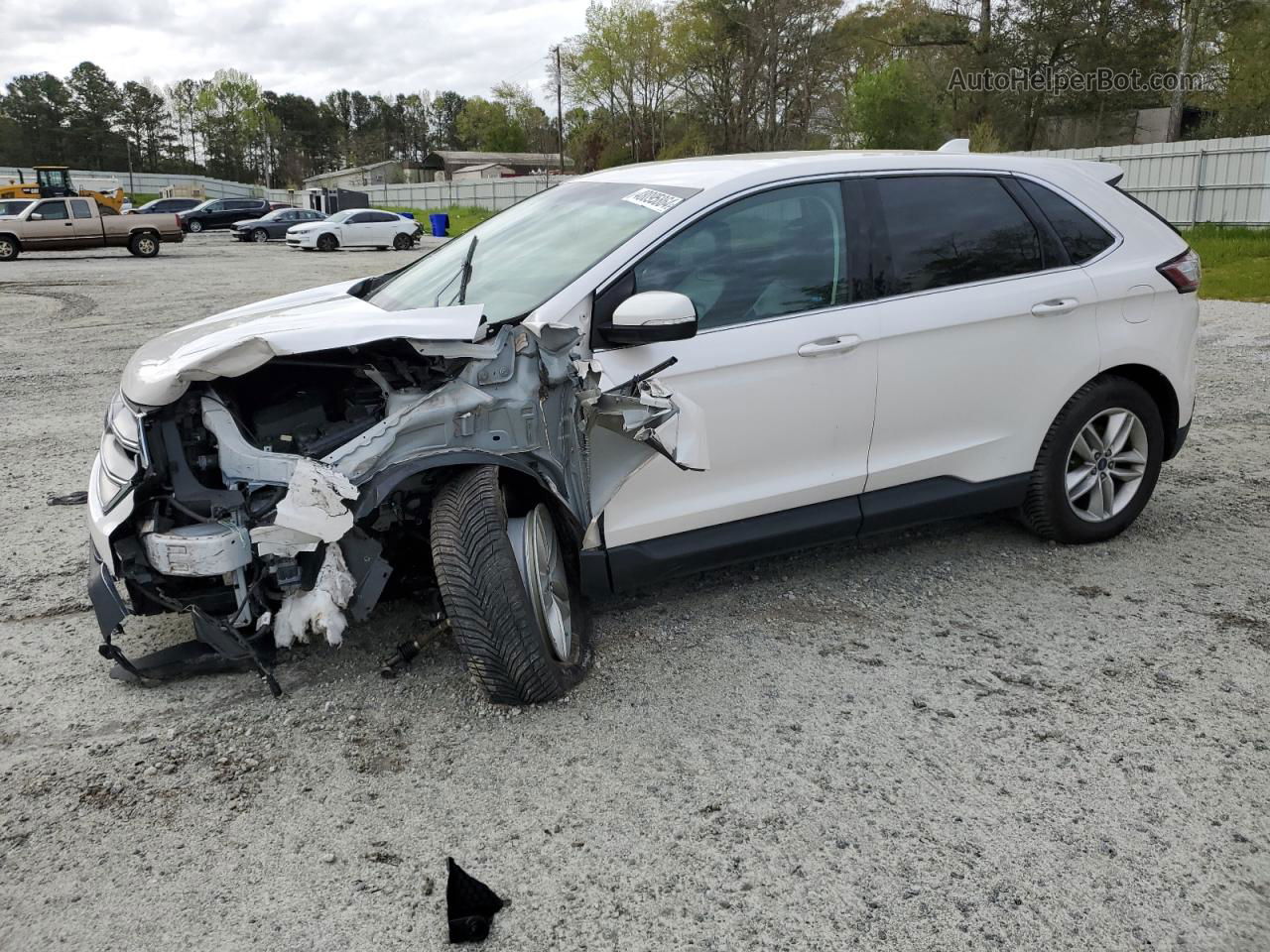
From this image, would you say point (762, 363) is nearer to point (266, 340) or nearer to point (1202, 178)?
point (266, 340)

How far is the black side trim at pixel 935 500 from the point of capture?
4109 mm

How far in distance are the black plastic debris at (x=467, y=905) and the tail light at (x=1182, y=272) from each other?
3876 millimetres

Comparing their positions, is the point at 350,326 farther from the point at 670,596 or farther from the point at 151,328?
the point at 151,328

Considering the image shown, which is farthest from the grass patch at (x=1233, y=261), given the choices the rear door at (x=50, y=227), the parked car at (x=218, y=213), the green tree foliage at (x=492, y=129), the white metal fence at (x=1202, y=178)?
the green tree foliage at (x=492, y=129)

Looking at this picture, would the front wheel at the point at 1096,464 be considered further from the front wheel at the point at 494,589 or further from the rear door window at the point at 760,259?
the front wheel at the point at 494,589

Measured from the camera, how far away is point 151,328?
505 inches

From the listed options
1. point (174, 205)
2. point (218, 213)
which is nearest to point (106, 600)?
point (218, 213)

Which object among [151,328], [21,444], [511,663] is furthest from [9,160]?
[511,663]

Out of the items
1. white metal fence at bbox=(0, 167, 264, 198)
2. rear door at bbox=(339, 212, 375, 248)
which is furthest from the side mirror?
white metal fence at bbox=(0, 167, 264, 198)

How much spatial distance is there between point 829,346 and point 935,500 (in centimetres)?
86

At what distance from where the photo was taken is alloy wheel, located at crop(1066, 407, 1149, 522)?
14.9 ft

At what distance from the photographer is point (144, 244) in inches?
1129

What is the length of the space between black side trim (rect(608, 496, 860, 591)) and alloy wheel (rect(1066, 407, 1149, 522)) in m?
1.20

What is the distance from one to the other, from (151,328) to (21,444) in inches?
249
